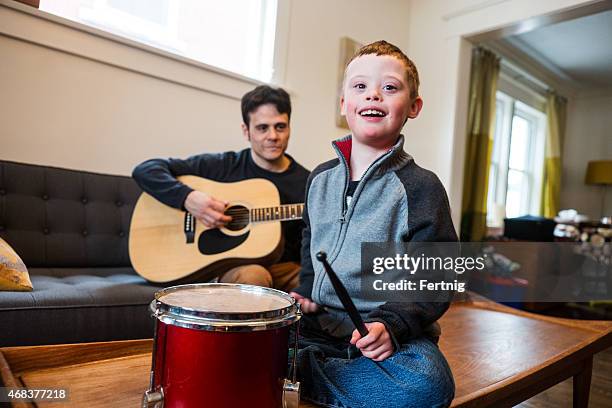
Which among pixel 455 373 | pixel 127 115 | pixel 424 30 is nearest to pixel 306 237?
pixel 455 373

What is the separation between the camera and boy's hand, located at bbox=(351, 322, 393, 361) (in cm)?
71

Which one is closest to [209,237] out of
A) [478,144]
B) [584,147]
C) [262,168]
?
[262,168]

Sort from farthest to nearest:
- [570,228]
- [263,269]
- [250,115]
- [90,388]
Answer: [570,228] < [250,115] < [263,269] < [90,388]

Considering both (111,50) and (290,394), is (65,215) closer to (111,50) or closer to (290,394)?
(111,50)

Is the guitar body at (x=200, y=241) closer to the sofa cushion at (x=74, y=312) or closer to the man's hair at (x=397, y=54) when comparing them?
the sofa cushion at (x=74, y=312)

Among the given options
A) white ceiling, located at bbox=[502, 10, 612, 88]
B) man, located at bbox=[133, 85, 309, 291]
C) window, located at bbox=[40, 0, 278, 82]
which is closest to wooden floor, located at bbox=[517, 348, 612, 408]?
man, located at bbox=[133, 85, 309, 291]

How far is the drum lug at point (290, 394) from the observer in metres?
0.66

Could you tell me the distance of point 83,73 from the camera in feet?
6.26

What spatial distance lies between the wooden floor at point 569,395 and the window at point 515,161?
2528 millimetres

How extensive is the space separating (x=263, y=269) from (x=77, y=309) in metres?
0.60

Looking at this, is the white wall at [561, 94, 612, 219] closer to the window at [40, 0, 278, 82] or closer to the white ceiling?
the white ceiling

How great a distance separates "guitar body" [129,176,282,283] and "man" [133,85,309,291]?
7cm

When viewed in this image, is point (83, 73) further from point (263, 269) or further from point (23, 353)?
point (23, 353)

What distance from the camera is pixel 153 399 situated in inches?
24.0
